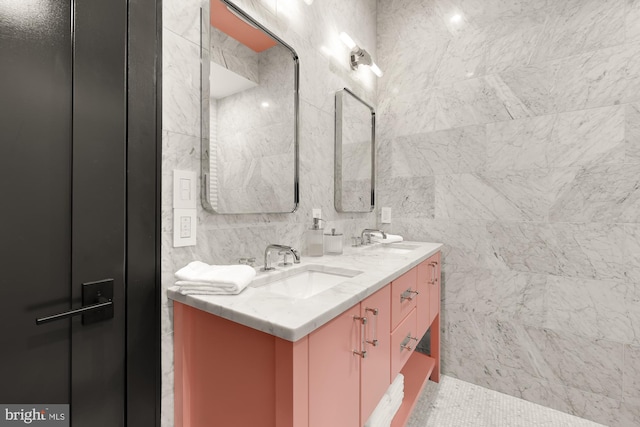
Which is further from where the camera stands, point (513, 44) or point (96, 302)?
point (513, 44)

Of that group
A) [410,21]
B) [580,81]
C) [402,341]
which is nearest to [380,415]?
[402,341]

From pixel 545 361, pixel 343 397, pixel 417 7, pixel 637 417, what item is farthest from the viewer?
pixel 417 7

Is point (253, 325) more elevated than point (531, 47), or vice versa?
point (531, 47)

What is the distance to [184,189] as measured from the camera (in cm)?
97

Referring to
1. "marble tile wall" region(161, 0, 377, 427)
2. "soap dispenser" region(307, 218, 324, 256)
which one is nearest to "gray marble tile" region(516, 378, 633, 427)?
"marble tile wall" region(161, 0, 377, 427)

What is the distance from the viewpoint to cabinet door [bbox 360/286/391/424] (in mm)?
956

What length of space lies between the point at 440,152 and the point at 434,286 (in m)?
0.92

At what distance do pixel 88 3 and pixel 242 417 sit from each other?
1.16m

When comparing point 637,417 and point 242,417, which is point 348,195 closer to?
point 242,417

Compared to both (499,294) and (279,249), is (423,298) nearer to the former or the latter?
(499,294)

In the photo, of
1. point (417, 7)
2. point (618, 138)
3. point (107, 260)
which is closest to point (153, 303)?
point (107, 260)

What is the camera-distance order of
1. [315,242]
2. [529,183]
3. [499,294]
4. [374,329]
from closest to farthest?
[374,329] < [315,242] < [529,183] < [499,294]

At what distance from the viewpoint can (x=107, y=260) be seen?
0.80 m

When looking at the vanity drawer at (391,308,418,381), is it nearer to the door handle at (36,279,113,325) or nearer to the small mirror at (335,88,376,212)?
the small mirror at (335,88,376,212)
